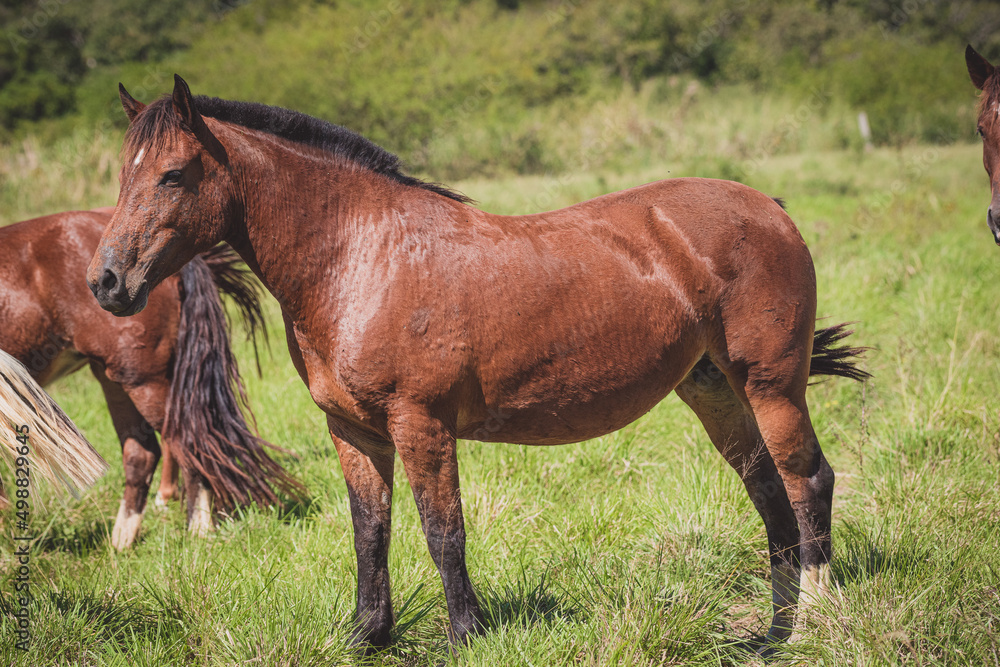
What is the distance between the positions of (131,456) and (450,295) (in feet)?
10.1

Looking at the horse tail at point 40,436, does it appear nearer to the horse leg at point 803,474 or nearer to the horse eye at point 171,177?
the horse eye at point 171,177

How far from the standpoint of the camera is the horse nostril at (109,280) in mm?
2182

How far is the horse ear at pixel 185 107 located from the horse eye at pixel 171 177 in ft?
0.49

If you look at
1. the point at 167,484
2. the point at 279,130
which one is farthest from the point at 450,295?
the point at 167,484

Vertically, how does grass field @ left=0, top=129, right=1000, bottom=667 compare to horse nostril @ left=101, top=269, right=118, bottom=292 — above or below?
below

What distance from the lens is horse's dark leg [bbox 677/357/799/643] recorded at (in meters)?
3.09

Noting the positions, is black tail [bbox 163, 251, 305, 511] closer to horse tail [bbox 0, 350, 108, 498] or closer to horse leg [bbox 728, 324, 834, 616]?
horse tail [bbox 0, 350, 108, 498]

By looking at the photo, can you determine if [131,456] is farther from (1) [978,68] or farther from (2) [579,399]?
(1) [978,68]

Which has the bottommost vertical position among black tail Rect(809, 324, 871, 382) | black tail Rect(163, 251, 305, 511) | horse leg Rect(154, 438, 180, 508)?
horse leg Rect(154, 438, 180, 508)

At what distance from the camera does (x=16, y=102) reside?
27703mm

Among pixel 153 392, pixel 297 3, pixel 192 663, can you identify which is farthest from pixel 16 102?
pixel 192 663

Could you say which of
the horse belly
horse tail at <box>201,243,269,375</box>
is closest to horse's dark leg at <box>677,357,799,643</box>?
the horse belly

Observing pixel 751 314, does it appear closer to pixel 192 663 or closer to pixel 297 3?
pixel 192 663

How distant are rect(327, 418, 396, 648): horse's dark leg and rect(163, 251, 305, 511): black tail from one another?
5.26ft
